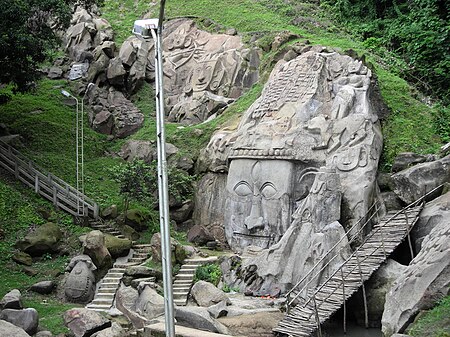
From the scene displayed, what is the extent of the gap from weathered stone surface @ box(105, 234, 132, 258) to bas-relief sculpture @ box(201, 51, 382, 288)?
11.2ft

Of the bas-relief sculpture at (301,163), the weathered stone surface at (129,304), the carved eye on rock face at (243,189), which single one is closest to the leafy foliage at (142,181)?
the bas-relief sculpture at (301,163)

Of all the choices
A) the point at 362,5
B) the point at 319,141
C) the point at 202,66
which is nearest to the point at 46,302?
the point at 319,141

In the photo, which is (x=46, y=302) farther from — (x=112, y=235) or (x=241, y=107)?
(x=241, y=107)

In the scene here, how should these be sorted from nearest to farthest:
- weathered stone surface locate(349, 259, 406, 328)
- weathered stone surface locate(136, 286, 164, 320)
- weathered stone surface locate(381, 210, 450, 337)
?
1. weathered stone surface locate(381, 210, 450, 337)
2. weathered stone surface locate(136, 286, 164, 320)
3. weathered stone surface locate(349, 259, 406, 328)

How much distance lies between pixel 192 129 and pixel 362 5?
54.8ft

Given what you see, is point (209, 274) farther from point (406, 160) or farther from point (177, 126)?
point (177, 126)

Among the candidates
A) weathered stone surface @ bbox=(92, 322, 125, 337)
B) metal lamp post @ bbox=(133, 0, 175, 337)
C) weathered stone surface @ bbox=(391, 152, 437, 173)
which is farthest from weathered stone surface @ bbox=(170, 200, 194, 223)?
metal lamp post @ bbox=(133, 0, 175, 337)

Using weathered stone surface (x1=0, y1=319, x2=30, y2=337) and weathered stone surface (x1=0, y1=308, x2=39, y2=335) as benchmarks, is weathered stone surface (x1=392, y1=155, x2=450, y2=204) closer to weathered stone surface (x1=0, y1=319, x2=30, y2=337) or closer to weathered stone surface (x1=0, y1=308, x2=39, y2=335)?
weathered stone surface (x1=0, y1=308, x2=39, y2=335)

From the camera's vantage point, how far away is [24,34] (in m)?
20.3

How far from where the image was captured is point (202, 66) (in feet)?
101

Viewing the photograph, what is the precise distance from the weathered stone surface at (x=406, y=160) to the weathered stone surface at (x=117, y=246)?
355 inches

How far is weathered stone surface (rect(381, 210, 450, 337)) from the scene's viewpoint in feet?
38.0

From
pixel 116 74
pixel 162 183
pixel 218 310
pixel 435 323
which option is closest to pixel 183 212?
pixel 218 310

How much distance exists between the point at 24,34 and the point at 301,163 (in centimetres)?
1036
